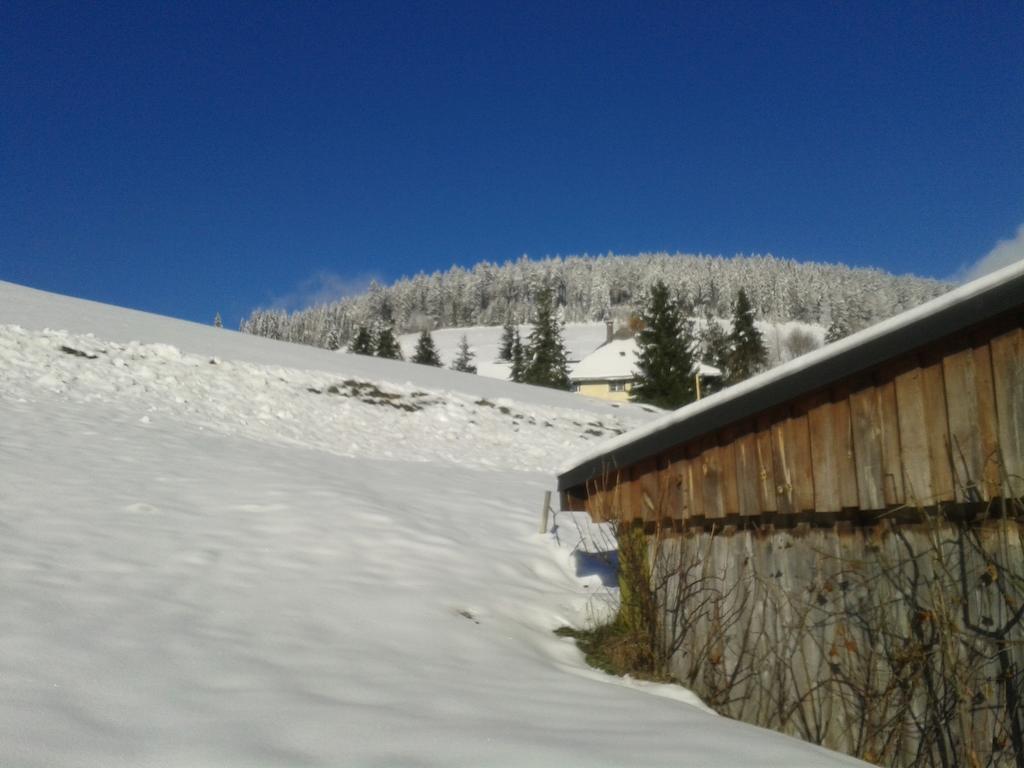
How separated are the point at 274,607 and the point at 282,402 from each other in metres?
13.4

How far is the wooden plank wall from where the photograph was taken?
447 cm

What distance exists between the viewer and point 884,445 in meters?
4.99

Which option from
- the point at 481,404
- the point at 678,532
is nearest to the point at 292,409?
the point at 481,404

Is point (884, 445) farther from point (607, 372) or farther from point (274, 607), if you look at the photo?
point (607, 372)

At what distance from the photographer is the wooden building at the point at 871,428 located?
4453mm

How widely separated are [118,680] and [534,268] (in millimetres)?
170531

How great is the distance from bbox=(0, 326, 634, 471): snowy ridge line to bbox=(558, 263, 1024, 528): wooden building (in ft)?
36.1

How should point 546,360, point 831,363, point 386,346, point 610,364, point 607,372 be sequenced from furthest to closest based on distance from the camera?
point 610,364, point 607,372, point 386,346, point 546,360, point 831,363

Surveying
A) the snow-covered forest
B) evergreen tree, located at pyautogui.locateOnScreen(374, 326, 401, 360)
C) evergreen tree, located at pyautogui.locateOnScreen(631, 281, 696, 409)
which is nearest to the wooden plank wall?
evergreen tree, located at pyautogui.locateOnScreen(631, 281, 696, 409)

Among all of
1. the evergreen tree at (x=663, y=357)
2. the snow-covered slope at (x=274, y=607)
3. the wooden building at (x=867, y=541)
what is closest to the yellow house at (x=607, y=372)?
the evergreen tree at (x=663, y=357)

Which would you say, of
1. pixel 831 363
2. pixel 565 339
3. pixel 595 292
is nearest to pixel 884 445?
pixel 831 363

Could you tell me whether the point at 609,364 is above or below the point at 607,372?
above

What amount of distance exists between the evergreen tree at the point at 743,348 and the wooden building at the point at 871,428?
129 feet

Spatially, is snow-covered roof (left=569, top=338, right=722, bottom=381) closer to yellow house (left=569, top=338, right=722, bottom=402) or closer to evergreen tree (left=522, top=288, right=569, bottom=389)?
yellow house (left=569, top=338, right=722, bottom=402)
